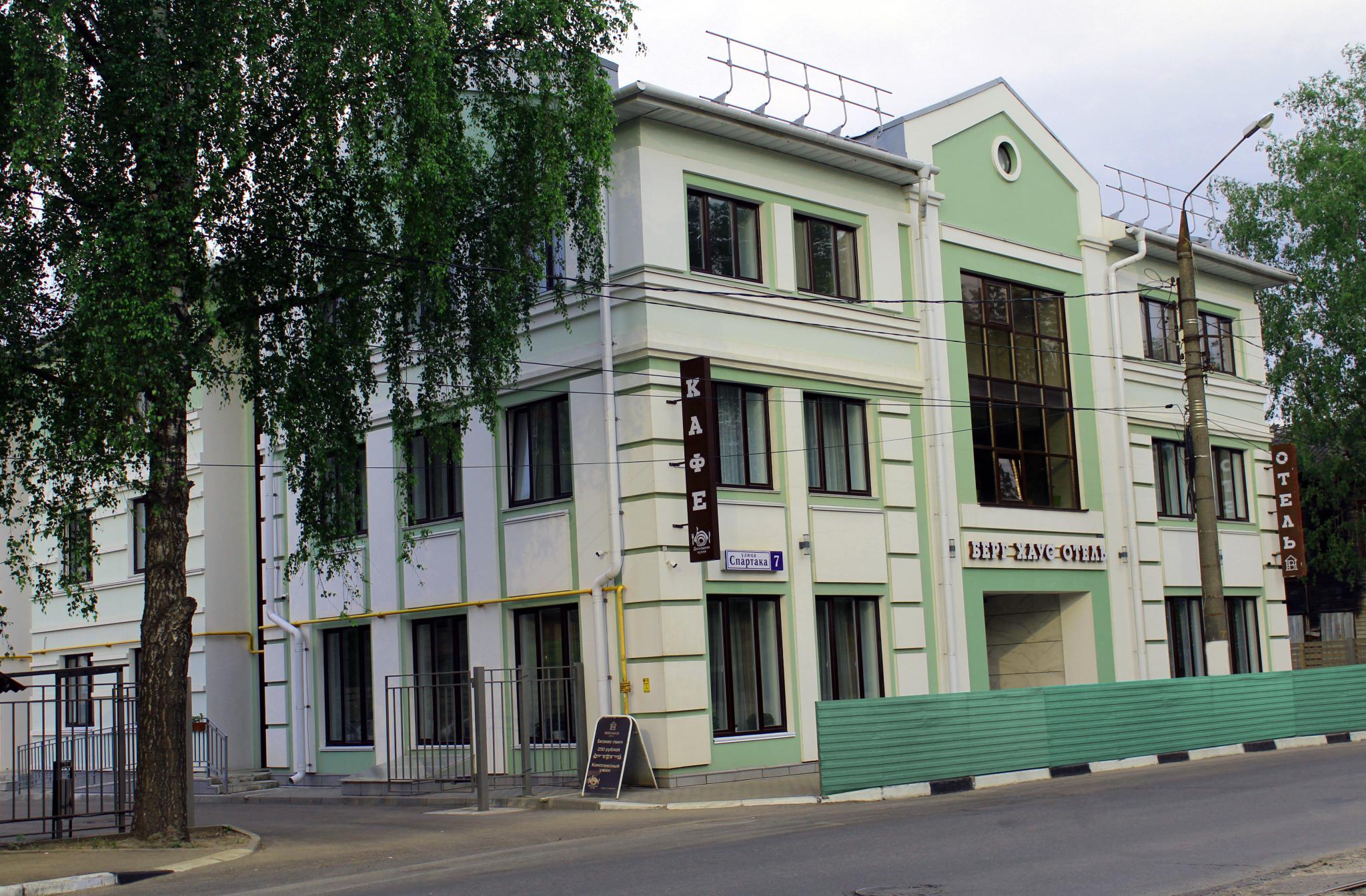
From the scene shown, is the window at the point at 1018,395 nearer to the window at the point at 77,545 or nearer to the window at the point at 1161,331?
the window at the point at 1161,331

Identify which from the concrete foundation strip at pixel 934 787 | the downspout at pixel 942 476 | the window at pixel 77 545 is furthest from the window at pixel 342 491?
the downspout at pixel 942 476

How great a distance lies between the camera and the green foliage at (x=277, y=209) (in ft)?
46.1

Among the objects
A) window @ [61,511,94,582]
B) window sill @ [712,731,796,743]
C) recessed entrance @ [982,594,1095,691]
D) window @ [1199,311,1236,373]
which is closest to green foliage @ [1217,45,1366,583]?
window @ [1199,311,1236,373]

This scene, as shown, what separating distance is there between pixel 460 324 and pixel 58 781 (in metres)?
6.97

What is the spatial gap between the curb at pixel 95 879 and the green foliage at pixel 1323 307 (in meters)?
31.7

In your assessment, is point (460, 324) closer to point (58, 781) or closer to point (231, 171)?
point (231, 171)

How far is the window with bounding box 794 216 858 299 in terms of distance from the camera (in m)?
22.1

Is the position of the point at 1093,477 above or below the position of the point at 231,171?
below

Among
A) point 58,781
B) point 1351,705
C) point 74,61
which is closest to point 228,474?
point 58,781

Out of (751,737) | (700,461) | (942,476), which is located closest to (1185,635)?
(942,476)

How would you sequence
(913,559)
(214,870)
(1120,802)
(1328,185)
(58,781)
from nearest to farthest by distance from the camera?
(214,870) < (1120,802) < (58,781) < (913,559) < (1328,185)

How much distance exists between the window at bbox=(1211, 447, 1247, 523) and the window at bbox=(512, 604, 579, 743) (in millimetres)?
15773

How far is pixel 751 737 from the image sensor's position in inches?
787

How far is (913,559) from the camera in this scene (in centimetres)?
2250
